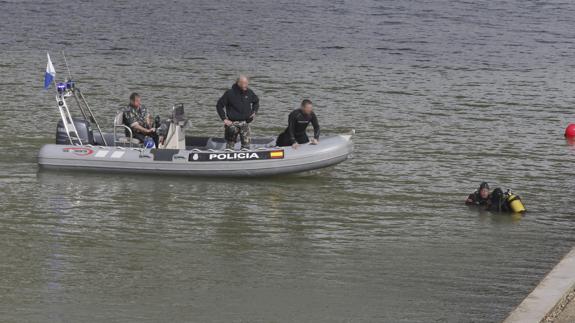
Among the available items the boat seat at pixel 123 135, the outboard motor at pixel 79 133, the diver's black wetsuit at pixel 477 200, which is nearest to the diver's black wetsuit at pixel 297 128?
the boat seat at pixel 123 135

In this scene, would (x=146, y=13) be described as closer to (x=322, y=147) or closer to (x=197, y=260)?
(x=322, y=147)

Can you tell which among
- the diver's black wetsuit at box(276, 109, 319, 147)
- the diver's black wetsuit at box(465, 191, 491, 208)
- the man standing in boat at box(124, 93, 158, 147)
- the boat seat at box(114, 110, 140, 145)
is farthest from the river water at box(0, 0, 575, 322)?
the man standing in boat at box(124, 93, 158, 147)

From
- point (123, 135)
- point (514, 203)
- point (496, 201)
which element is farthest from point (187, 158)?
point (514, 203)

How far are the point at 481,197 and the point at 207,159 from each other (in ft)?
14.8

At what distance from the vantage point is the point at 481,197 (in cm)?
1650

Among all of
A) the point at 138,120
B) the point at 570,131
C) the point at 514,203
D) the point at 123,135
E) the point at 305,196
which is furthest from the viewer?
the point at 570,131

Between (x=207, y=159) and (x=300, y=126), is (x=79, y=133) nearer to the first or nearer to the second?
(x=207, y=159)

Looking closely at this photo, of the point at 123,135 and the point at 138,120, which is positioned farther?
the point at 123,135

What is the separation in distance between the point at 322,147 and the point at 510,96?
35.2 feet

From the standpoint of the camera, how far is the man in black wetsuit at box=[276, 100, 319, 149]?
1784 cm

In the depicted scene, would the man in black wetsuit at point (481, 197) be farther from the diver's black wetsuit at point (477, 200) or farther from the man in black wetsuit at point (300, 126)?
the man in black wetsuit at point (300, 126)

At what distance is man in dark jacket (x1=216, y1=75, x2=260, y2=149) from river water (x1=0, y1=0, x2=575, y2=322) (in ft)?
2.59

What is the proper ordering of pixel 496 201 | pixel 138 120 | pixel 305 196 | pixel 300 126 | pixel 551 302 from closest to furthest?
pixel 551 302 < pixel 496 201 < pixel 305 196 < pixel 300 126 < pixel 138 120

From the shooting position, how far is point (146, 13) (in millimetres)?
41750
